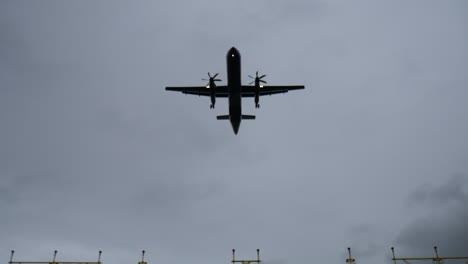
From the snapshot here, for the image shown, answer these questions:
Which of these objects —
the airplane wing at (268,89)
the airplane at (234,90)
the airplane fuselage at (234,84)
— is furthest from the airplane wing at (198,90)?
the airplane fuselage at (234,84)

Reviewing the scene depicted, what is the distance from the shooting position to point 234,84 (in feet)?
127

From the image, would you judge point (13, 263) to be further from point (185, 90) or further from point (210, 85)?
point (210, 85)

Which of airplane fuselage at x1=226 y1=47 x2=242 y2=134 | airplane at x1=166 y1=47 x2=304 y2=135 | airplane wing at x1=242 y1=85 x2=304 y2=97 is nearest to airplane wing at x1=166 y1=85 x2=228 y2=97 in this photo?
airplane at x1=166 y1=47 x2=304 y2=135

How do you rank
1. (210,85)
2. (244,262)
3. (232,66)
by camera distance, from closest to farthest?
(232,66), (210,85), (244,262)

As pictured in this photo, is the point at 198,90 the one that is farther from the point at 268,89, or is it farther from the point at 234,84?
the point at 268,89

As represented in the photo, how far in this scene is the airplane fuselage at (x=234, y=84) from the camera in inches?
1421

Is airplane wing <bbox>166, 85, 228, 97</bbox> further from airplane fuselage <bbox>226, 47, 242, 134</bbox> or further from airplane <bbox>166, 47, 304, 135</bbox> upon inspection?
airplane fuselage <bbox>226, 47, 242, 134</bbox>

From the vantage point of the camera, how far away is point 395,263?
43.7 metres

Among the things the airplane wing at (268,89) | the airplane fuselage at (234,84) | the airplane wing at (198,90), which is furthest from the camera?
the airplane wing at (268,89)

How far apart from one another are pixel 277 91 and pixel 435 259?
27.6 metres

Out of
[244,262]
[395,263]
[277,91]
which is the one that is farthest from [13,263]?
[395,263]

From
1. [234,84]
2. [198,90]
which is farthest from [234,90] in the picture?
[198,90]

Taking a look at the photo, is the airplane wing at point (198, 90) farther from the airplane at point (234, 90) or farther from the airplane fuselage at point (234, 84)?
the airplane fuselage at point (234, 84)

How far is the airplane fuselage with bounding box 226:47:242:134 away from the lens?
36.1 metres
